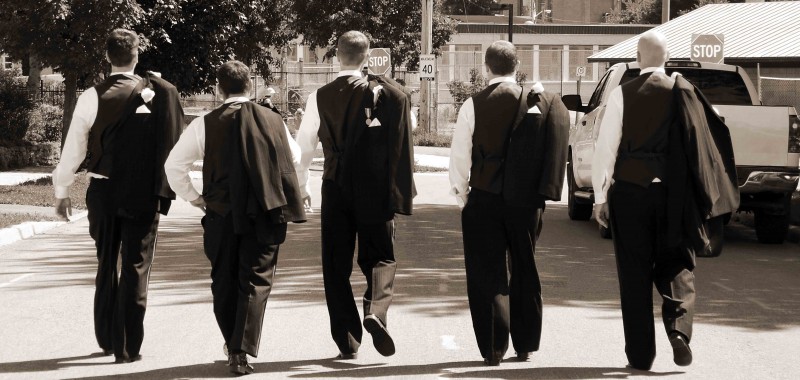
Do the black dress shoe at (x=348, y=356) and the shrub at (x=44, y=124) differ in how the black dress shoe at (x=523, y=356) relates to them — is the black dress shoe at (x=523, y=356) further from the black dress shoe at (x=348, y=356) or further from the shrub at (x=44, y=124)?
the shrub at (x=44, y=124)

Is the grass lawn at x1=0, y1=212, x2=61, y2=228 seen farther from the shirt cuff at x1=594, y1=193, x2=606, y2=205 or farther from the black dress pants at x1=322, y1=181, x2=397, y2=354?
the shirt cuff at x1=594, y1=193, x2=606, y2=205

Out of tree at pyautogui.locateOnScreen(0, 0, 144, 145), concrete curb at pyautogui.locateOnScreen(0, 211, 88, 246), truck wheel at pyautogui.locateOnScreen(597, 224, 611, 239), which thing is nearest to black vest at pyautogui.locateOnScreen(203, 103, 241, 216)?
concrete curb at pyautogui.locateOnScreen(0, 211, 88, 246)

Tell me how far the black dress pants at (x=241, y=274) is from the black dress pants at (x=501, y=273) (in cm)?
116

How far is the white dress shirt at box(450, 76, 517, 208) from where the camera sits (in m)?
7.37

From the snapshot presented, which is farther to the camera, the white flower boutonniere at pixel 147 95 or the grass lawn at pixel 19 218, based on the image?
the grass lawn at pixel 19 218

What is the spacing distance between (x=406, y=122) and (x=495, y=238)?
2.87 feet

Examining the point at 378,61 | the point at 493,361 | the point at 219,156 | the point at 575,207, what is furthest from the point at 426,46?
the point at 219,156

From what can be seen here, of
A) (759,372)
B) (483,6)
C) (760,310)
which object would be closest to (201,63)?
(760,310)

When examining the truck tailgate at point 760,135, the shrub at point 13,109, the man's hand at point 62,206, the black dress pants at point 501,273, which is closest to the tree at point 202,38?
the shrub at point 13,109

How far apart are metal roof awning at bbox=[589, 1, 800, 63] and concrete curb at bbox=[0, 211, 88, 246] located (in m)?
14.0

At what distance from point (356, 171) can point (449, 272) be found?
4593mm

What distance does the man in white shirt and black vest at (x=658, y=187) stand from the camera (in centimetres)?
708

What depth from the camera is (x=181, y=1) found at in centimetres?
2577

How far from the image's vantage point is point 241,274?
708 cm
